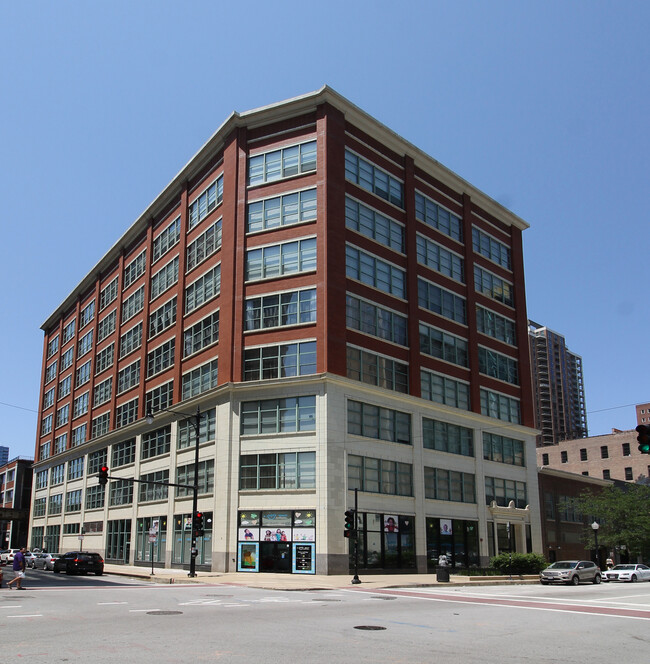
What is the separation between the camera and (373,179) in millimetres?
51688

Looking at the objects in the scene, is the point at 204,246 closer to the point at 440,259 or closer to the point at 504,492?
the point at 440,259

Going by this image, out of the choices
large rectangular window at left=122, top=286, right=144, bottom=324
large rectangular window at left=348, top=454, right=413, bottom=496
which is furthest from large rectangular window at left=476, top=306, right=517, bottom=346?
large rectangular window at left=122, top=286, right=144, bottom=324

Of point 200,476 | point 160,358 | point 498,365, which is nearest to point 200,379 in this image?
point 200,476

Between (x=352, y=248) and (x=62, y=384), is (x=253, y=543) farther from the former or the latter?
(x=62, y=384)

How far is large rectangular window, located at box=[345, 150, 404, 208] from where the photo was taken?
5003 cm

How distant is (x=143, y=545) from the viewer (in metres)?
57.2

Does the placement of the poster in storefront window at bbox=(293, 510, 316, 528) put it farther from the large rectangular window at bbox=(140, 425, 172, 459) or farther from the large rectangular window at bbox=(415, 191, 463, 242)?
the large rectangular window at bbox=(415, 191, 463, 242)

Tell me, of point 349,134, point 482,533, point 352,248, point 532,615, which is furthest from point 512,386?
point 532,615

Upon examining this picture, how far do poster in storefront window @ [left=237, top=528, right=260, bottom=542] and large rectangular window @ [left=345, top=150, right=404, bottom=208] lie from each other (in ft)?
80.6

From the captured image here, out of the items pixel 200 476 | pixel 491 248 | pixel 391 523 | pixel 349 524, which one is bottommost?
pixel 391 523

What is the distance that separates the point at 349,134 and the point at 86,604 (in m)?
37.7

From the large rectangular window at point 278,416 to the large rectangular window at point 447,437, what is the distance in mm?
10598

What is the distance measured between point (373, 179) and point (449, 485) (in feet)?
76.0

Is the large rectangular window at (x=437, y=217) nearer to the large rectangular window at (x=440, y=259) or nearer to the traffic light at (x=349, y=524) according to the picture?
the large rectangular window at (x=440, y=259)
